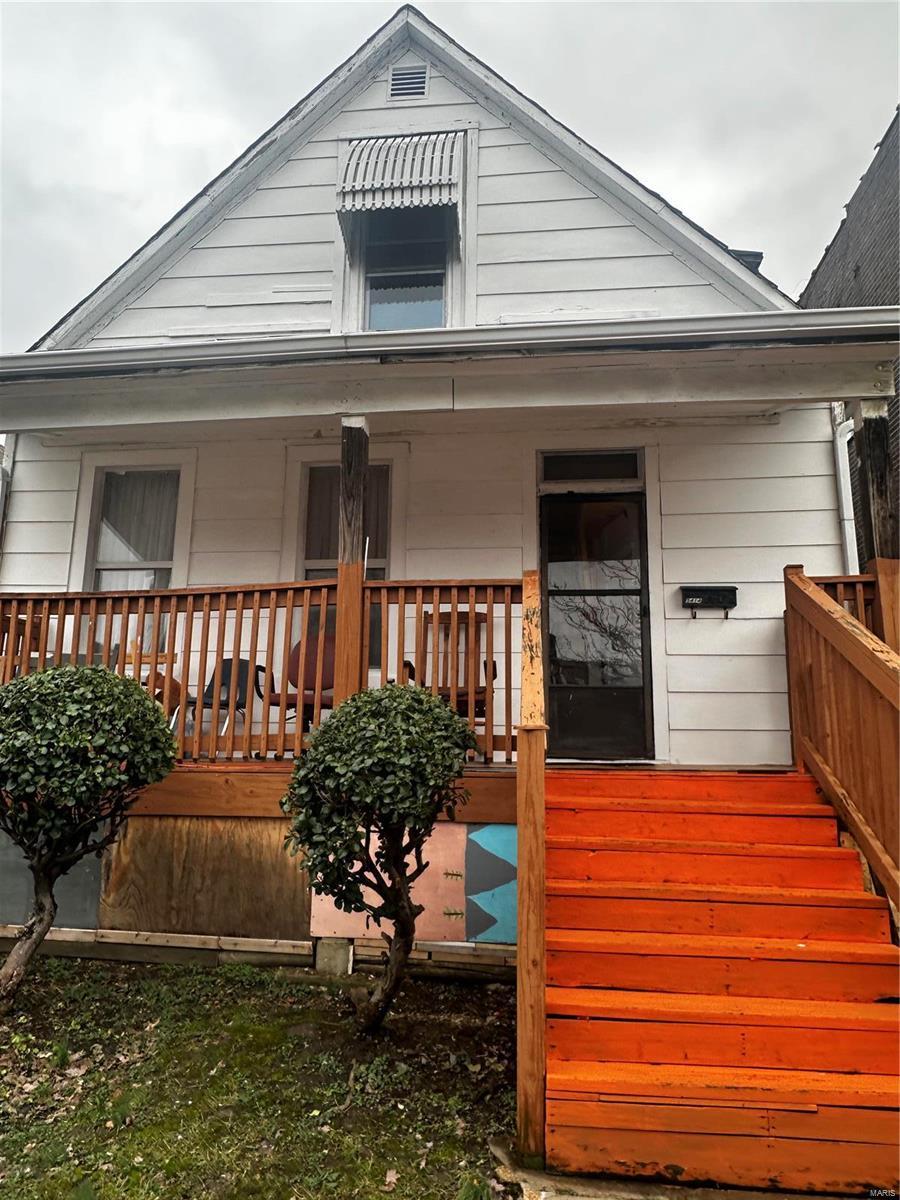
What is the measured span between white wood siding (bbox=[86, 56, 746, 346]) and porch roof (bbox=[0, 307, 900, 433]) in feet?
5.95

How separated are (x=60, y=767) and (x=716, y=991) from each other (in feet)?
10.4

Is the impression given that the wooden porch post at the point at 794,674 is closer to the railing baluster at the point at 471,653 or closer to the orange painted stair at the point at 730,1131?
the railing baluster at the point at 471,653

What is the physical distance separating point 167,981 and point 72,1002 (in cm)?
48

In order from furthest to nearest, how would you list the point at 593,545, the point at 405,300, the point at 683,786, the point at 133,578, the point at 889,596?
the point at 405,300 < the point at 133,578 < the point at 593,545 < the point at 889,596 < the point at 683,786

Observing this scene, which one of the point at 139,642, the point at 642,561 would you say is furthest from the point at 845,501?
the point at 139,642

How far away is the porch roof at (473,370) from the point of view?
4.39 meters

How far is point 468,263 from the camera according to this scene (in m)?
6.44

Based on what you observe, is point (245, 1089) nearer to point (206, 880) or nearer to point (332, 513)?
point (206, 880)

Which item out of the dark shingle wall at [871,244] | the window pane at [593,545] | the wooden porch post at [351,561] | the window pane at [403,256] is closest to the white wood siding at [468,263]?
the window pane at [403,256]

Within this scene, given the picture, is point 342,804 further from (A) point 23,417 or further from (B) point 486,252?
(B) point 486,252

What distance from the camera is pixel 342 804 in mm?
3307

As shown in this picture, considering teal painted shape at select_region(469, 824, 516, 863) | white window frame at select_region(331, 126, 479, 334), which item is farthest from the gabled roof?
teal painted shape at select_region(469, 824, 516, 863)

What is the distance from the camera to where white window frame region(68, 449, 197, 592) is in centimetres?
607

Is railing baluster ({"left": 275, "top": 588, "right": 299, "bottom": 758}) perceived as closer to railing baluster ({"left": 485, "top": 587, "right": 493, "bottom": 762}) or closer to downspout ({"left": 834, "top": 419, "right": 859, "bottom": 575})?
railing baluster ({"left": 485, "top": 587, "right": 493, "bottom": 762})
